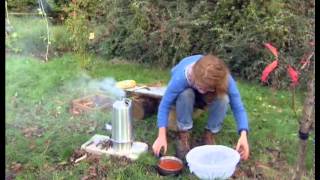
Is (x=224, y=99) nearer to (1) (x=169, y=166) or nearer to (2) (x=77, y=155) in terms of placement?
(1) (x=169, y=166)

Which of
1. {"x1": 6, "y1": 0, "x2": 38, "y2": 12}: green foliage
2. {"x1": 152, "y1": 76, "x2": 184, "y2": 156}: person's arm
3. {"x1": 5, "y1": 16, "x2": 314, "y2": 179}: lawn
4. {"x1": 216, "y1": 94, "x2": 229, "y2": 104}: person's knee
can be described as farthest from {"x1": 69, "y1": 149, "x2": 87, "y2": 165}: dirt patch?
{"x1": 6, "y1": 0, "x2": 38, "y2": 12}: green foliage

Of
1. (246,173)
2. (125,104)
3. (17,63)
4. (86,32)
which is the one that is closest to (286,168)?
(246,173)

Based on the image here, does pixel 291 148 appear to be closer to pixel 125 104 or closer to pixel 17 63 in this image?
pixel 125 104

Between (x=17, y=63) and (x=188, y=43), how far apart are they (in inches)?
70.1

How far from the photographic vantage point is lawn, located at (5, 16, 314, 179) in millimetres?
3217

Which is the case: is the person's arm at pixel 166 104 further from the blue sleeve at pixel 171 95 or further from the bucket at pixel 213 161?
the bucket at pixel 213 161

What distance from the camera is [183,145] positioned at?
3.37 metres

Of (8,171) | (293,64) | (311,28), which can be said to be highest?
(311,28)

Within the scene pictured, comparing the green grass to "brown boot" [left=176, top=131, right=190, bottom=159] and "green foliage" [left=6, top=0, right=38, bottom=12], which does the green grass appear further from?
"green foliage" [left=6, top=0, right=38, bottom=12]

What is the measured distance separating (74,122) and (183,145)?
977 millimetres

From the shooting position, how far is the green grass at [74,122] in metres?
3.26

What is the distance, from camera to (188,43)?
208 inches

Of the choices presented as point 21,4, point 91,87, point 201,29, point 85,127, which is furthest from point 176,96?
point 21,4

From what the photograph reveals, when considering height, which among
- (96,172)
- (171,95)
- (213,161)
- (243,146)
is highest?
(171,95)
